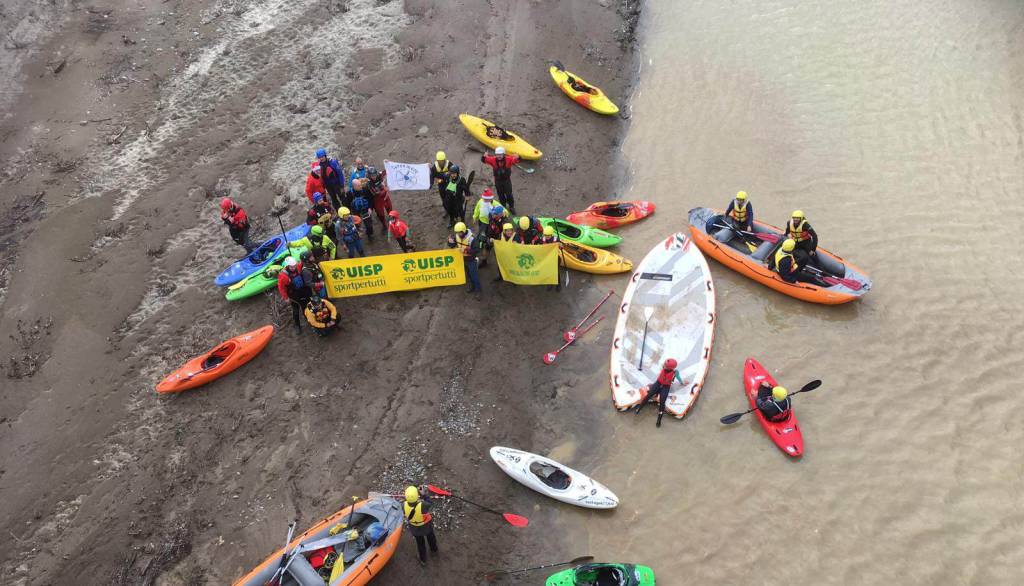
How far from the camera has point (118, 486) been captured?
1068 centimetres

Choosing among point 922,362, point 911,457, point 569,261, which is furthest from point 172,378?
point 922,362

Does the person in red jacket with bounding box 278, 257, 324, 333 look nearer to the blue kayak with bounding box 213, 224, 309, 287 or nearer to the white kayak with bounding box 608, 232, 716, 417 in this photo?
the blue kayak with bounding box 213, 224, 309, 287

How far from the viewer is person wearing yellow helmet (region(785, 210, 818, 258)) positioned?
13188 mm

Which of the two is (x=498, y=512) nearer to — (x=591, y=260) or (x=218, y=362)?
(x=591, y=260)

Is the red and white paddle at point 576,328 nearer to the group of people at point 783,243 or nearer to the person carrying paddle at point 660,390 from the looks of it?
the person carrying paddle at point 660,390

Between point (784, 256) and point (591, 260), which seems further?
point (591, 260)

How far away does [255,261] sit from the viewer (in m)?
14.2

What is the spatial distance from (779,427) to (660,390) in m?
2.22

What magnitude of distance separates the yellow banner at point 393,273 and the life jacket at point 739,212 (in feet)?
21.5

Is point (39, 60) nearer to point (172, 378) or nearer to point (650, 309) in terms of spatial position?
point (172, 378)

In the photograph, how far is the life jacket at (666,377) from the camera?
1102cm

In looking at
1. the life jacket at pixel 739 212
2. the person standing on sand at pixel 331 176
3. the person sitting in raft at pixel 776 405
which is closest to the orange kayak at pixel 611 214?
the life jacket at pixel 739 212

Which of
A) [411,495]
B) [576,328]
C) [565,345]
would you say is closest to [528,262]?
[576,328]

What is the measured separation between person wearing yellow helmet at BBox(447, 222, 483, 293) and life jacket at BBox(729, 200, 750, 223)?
6165 mm
